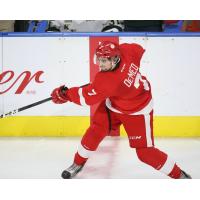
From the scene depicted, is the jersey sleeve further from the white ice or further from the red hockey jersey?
the white ice

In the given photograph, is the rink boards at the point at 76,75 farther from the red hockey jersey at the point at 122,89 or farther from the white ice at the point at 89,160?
the red hockey jersey at the point at 122,89

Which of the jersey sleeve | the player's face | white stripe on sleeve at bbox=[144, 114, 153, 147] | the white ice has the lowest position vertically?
the white ice

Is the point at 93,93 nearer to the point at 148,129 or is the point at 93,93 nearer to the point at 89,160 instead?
the point at 148,129

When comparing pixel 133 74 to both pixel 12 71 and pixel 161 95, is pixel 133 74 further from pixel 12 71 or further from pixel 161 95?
pixel 12 71

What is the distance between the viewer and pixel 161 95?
4.12 meters

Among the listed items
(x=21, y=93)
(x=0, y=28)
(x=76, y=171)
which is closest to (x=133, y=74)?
(x=76, y=171)

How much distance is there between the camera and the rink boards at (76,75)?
13.5ft

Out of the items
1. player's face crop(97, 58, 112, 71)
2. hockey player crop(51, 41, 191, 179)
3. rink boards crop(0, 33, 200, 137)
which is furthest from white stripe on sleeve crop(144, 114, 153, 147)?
rink boards crop(0, 33, 200, 137)

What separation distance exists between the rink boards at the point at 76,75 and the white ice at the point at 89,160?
0.16m

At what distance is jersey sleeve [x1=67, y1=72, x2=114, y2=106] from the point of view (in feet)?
8.34

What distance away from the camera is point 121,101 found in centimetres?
274

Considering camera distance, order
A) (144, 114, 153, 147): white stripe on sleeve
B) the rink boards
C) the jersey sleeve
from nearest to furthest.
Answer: the jersey sleeve < (144, 114, 153, 147): white stripe on sleeve < the rink boards

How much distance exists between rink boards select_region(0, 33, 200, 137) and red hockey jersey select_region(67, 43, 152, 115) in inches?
52.4

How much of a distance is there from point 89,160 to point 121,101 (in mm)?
787
